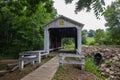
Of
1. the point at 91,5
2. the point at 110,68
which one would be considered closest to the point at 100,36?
the point at 110,68

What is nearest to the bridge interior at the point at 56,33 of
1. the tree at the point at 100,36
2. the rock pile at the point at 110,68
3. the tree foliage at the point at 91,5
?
the rock pile at the point at 110,68

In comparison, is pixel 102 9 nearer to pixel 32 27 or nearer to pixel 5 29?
pixel 32 27

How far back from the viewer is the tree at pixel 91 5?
4.65 feet

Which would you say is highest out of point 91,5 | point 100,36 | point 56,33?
point 100,36

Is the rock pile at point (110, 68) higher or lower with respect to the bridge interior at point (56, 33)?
lower

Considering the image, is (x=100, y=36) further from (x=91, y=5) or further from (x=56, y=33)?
(x=91, y=5)

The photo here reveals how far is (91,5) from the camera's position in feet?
4.87

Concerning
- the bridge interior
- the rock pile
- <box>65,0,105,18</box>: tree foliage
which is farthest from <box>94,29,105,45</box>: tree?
<box>65,0,105,18</box>: tree foliage

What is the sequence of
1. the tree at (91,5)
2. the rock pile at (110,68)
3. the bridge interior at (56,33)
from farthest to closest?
the bridge interior at (56,33)
the rock pile at (110,68)
the tree at (91,5)

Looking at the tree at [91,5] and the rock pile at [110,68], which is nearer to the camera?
the tree at [91,5]

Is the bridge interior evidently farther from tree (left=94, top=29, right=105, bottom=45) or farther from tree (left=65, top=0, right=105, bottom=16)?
tree (left=94, top=29, right=105, bottom=45)

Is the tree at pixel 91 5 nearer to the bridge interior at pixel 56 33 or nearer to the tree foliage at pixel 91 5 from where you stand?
the tree foliage at pixel 91 5

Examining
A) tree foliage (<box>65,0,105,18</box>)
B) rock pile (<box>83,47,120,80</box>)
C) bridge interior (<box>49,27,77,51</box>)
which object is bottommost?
rock pile (<box>83,47,120,80</box>)

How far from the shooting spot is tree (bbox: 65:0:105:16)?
55.7 inches
